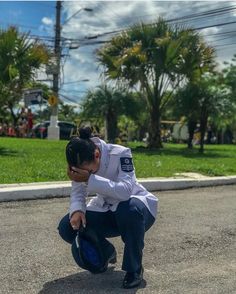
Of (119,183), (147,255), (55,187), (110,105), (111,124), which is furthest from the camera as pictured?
(111,124)

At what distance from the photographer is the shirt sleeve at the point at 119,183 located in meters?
3.87

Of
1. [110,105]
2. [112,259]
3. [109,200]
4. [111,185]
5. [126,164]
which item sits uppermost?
[110,105]

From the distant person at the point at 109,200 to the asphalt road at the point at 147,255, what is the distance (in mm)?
292

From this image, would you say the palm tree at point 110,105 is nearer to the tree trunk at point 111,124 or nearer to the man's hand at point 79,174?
the tree trunk at point 111,124

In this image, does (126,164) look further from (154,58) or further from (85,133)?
(154,58)

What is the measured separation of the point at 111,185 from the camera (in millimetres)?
3877

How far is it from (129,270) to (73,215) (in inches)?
22.6

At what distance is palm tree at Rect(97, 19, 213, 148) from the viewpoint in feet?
57.8

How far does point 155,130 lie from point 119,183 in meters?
14.9

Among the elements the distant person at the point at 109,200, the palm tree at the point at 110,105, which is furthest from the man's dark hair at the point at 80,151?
the palm tree at the point at 110,105

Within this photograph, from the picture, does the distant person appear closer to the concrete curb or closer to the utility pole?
the concrete curb

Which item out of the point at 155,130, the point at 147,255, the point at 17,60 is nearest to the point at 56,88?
the point at 155,130

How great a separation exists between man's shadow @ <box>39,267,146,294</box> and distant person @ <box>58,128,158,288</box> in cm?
11

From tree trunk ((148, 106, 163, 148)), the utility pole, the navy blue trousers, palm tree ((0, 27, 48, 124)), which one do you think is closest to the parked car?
A: the utility pole
